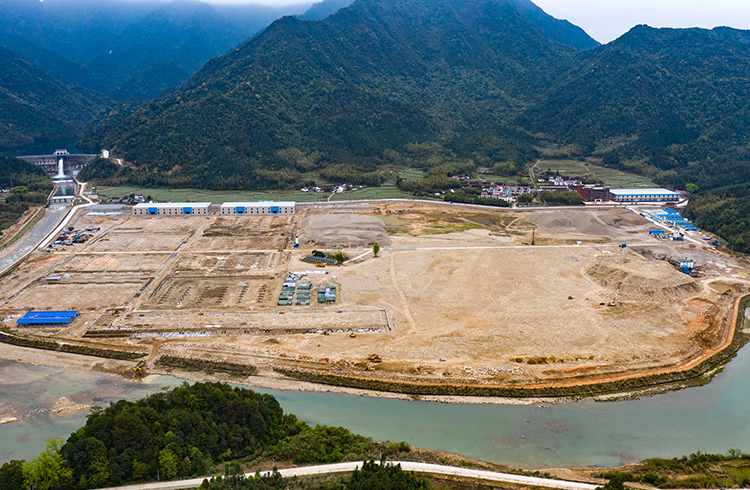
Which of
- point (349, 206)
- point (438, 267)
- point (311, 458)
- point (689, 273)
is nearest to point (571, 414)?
point (311, 458)

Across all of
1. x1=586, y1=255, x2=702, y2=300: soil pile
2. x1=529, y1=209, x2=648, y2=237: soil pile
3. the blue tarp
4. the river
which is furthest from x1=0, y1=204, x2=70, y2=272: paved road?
x1=529, y1=209, x2=648, y2=237: soil pile

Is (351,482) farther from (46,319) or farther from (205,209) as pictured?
(205,209)

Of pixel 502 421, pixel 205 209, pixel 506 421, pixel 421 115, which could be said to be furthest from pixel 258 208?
pixel 421 115

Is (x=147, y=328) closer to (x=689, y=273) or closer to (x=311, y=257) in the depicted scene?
(x=311, y=257)

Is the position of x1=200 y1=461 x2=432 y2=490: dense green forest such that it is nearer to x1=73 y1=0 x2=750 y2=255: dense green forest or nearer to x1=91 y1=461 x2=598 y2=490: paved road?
x1=91 y1=461 x2=598 y2=490: paved road

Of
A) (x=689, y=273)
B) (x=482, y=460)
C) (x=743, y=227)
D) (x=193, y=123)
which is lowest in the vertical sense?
(x=482, y=460)
